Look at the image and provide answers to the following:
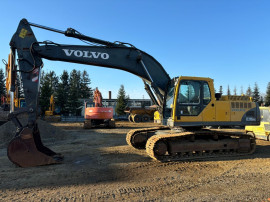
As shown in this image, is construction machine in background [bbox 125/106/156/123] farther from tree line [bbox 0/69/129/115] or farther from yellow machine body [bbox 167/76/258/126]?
yellow machine body [bbox 167/76/258/126]

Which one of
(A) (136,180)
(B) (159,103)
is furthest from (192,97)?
(A) (136,180)

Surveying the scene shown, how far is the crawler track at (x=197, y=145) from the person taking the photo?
22.6 feet

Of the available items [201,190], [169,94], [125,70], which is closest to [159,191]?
[201,190]

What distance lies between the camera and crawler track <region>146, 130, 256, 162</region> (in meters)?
6.89

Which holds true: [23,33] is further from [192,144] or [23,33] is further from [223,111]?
[223,111]

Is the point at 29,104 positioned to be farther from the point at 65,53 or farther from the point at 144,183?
the point at 144,183

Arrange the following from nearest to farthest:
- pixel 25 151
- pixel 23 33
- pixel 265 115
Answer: pixel 25 151
pixel 23 33
pixel 265 115

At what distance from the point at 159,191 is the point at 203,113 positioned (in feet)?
12.2

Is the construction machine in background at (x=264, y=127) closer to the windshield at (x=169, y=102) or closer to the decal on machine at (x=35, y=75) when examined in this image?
the windshield at (x=169, y=102)

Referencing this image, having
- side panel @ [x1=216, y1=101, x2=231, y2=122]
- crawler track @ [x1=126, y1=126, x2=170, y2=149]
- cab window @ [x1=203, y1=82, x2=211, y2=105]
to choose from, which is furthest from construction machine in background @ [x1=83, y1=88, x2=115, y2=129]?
side panel @ [x1=216, y1=101, x2=231, y2=122]

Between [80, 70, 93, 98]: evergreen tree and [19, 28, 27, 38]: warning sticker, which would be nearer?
[19, 28, 27, 38]: warning sticker

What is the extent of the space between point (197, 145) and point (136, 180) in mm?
3101

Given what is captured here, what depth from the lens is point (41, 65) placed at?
6.91 metres

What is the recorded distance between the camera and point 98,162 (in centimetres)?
675
